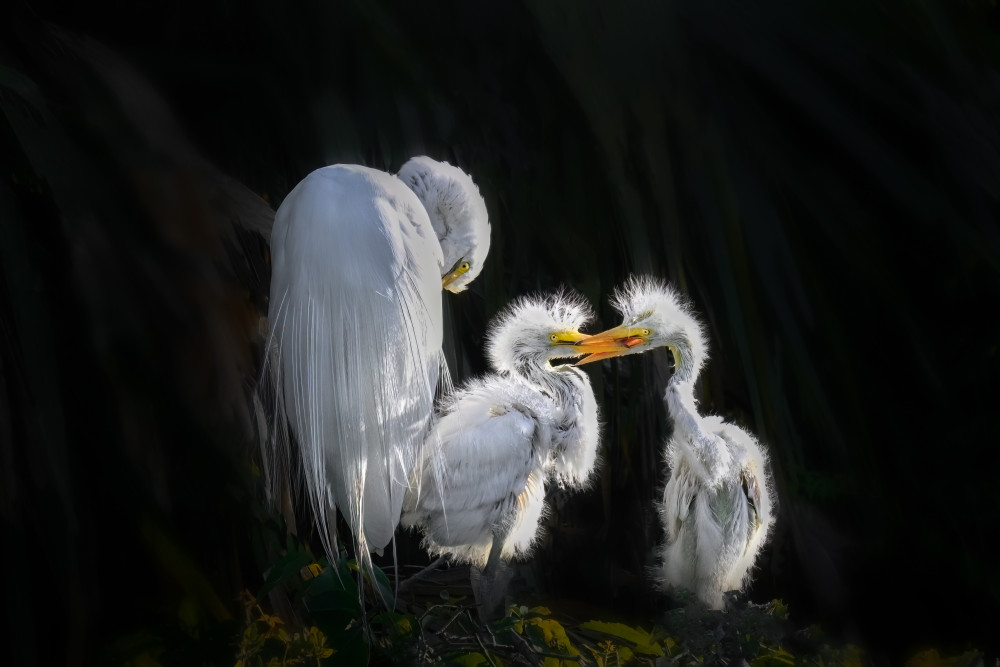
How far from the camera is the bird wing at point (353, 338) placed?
98cm

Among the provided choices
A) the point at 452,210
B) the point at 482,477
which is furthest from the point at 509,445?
the point at 452,210

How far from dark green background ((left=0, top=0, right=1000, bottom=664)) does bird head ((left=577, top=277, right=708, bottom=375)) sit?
5 centimetres

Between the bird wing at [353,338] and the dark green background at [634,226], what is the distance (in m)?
0.08

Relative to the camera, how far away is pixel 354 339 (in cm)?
98

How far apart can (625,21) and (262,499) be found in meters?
0.69

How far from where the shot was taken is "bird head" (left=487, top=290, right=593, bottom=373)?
1041 millimetres

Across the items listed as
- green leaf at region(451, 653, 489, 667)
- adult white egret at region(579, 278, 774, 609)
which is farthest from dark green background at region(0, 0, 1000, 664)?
green leaf at region(451, 653, 489, 667)

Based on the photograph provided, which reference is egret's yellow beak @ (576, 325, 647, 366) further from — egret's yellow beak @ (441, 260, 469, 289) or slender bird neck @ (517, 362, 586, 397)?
egret's yellow beak @ (441, 260, 469, 289)

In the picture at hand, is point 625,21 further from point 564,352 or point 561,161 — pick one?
point 564,352

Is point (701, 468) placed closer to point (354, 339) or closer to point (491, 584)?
point (491, 584)

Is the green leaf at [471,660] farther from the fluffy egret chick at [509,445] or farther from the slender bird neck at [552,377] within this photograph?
the slender bird neck at [552,377]

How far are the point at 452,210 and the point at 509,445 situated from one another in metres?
0.29

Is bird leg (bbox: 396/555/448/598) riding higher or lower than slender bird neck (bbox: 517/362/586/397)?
lower

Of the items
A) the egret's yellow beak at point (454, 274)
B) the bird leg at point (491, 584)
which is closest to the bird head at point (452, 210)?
the egret's yellow beak at point (454, 274)
